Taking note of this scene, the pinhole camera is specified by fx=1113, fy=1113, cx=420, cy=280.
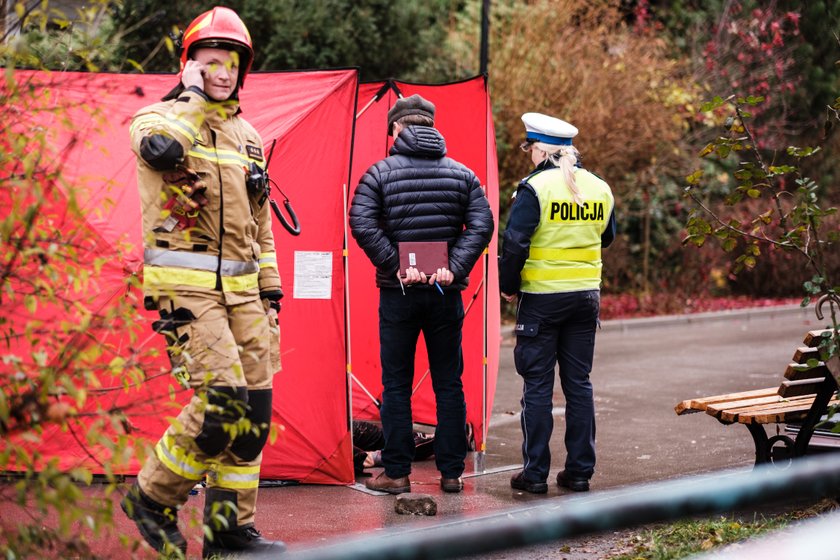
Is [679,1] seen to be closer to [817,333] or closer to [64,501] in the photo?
[817,333]

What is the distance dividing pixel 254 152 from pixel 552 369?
210cm

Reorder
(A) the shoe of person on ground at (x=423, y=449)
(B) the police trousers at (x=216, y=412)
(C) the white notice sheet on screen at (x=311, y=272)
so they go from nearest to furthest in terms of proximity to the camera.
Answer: (B) the police trousers at (x=216, y=412)
(C) the white notice sheet on screen at (x=311, y=272)
(A) the shoe of person on ground at (x=423, y=449)

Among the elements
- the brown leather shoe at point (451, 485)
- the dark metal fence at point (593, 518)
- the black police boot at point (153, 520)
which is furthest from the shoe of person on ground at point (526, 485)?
the dark metal fence at point (593, 518)

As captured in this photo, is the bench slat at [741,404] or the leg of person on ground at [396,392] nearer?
the bench slat at [741,404]

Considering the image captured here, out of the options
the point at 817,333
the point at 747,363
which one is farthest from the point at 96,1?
the point at 747,363

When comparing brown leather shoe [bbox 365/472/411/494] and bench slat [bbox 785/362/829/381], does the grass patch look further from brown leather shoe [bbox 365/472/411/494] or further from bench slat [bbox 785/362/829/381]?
brown leather shoe [bbox 365/472/411/494]

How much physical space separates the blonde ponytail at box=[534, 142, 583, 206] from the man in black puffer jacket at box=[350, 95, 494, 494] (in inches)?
16.2

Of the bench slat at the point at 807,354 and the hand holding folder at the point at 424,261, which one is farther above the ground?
the hand holding folder at the point at 424,261

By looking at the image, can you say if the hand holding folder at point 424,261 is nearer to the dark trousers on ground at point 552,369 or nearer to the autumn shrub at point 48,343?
the dark trousers on ground at point 552,369

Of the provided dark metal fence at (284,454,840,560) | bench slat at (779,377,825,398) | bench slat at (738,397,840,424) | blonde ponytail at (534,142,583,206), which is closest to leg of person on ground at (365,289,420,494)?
blonde ponytail at (534,142,583,206)

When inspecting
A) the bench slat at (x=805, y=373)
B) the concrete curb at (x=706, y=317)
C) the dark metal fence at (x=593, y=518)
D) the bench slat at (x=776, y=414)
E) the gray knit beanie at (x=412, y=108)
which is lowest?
the bench slat at (x=776, y=414)

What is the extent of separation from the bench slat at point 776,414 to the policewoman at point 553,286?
88 centimetres

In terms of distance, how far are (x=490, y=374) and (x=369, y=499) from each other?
1422mm

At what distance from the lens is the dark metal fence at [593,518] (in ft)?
3.94
